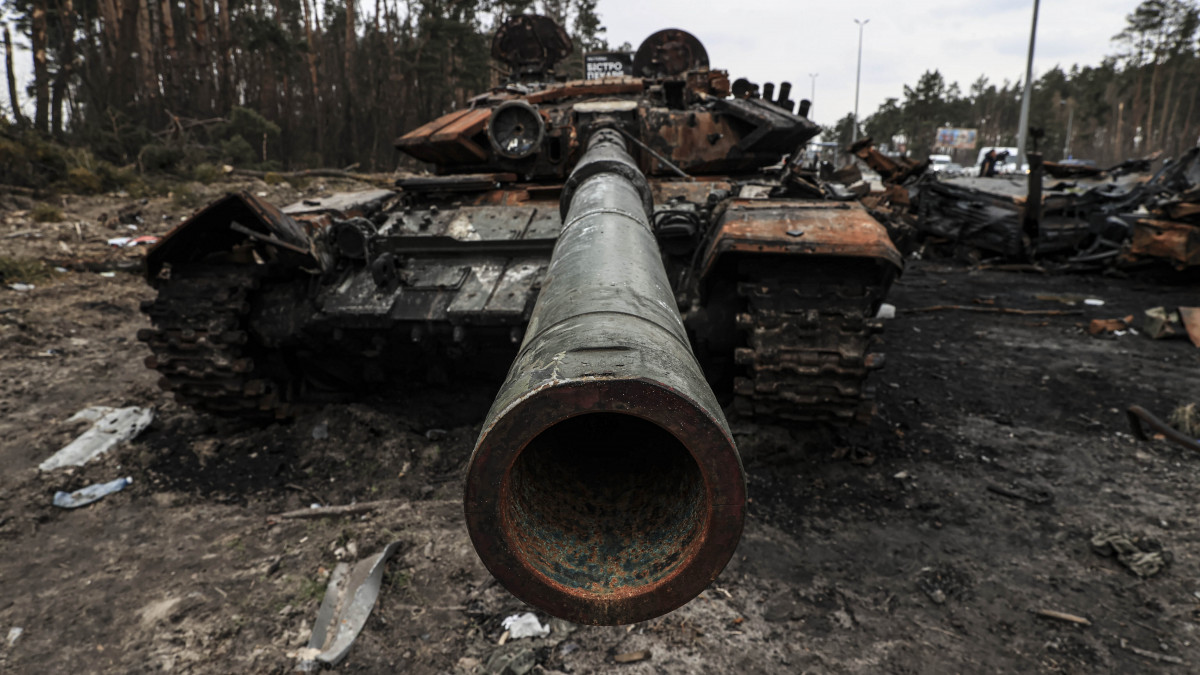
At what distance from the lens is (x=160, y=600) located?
2.85m

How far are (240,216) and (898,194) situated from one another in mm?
13266

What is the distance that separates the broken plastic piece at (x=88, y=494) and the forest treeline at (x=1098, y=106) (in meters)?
24.8

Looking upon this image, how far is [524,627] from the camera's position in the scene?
8.64 ft

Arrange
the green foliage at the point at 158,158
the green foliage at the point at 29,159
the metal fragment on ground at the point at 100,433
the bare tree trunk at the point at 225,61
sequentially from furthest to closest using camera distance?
the bare tree trunk at the point at 225,61 < the green foliage at the point at 158,158 < the green foliage at the point at 29,159 < the metal fragment on ground at the point at 100,433

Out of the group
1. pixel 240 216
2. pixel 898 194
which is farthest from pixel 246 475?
pixel 898 194

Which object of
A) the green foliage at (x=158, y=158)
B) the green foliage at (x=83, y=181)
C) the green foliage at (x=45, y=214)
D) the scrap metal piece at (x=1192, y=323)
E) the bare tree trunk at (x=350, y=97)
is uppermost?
the bare tree trunk at (x=350, y=97)

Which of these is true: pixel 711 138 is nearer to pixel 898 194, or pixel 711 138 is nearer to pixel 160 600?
pixel 160 600

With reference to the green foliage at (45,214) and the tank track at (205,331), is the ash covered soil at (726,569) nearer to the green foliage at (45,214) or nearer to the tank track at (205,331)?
the tank track at (205,331)

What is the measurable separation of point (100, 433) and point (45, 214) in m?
7.75

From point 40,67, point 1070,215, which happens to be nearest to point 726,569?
point 1070,215

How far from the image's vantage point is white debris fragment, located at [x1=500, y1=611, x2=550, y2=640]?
8.51 feet

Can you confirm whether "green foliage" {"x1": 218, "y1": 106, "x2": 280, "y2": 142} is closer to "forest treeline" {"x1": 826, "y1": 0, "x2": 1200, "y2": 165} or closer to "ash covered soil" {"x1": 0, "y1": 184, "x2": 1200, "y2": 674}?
"ash covered soil" {"x1": 0, "y1": 184, "x2": 1200, "y2": 674}

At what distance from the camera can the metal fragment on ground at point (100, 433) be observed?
407cm

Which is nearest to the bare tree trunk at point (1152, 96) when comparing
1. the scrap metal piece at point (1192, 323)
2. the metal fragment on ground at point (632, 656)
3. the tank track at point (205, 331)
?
the scrap metal piece at point (1192, 323)
